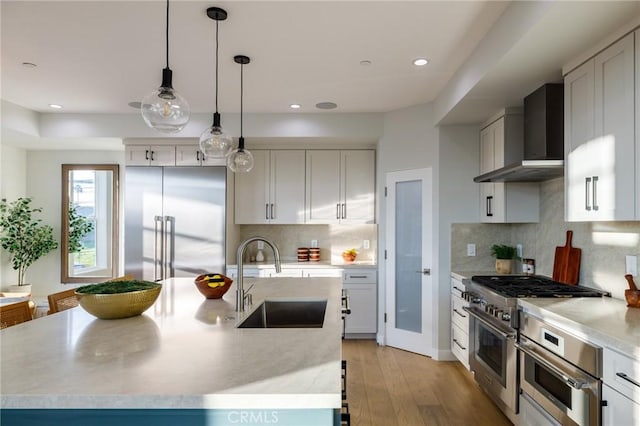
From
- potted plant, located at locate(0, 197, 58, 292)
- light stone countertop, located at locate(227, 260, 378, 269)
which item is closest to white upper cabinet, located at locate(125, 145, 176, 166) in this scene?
light stone countertop, located at locate(227, 260, 378, 269)

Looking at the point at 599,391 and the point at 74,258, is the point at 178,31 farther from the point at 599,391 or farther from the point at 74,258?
the point at 74,258

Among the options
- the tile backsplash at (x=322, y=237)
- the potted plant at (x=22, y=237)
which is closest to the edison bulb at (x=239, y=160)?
the tile backsplash at (x=322, y=237)

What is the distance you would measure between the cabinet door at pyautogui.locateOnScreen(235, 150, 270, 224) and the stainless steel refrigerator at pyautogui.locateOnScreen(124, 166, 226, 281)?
41cm

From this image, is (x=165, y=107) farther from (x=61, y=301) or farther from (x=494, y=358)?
(x=494, y=358)

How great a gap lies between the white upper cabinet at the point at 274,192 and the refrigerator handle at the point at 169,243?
0.78m

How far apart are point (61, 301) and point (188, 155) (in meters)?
2.55

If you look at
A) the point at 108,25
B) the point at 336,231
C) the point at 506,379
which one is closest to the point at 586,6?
the point at 506,379

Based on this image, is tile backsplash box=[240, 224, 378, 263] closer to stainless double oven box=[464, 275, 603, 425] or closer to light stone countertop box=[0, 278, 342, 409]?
stainless double oven box=[464, 275, 603, 425]

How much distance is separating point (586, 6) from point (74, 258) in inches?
244

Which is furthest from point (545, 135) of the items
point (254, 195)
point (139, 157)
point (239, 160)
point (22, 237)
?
point (22, 237)

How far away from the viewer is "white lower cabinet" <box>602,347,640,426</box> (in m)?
1.52

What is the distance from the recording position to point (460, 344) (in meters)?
3.63

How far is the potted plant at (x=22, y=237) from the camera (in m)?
5.03

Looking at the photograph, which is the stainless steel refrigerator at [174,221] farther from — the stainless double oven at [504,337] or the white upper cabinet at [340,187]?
the stainless double oven at [504,337]
